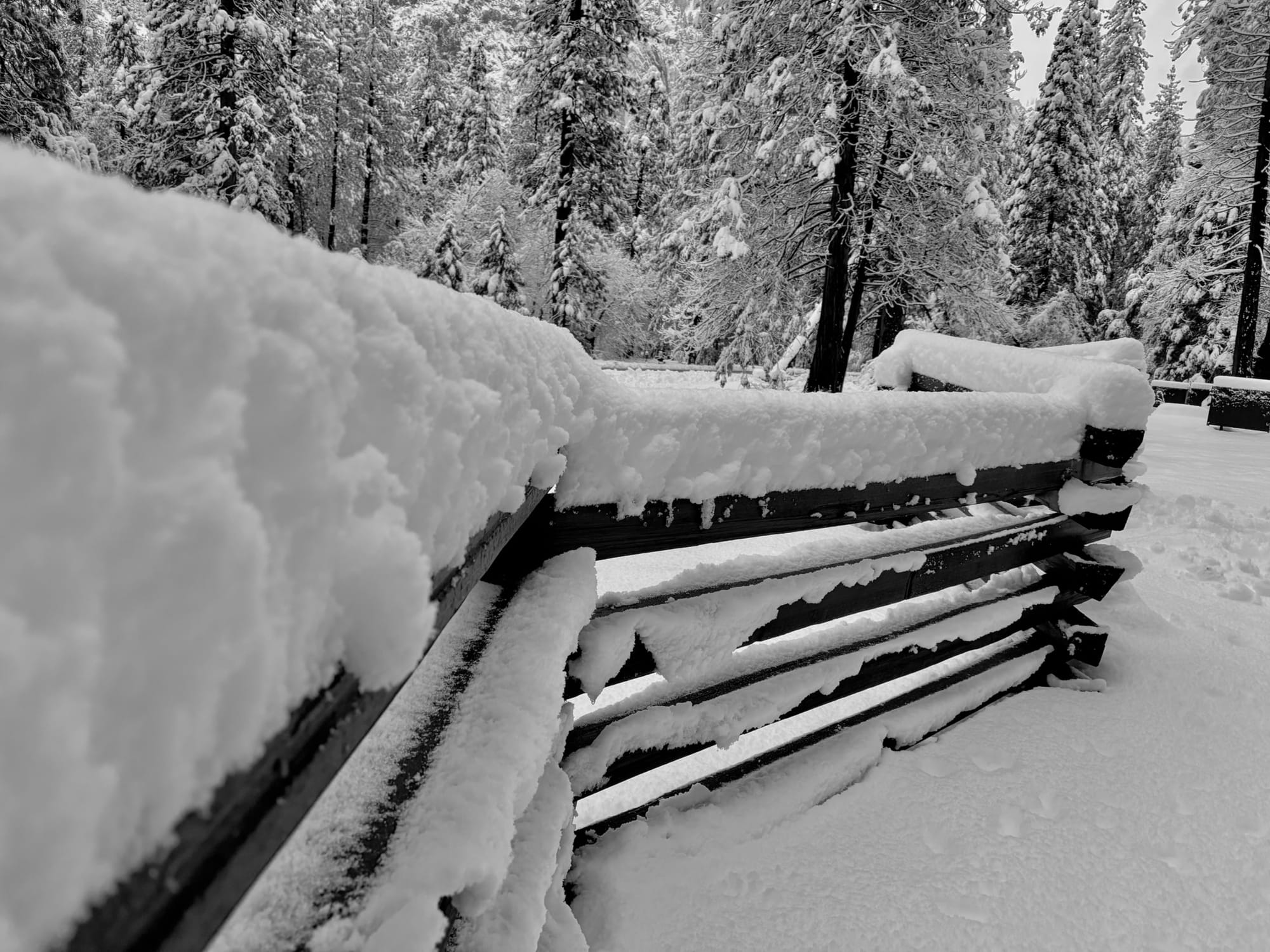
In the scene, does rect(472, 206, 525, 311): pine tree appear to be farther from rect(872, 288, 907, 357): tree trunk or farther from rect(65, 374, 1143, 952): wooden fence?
rect(65, 374, 1143, 952): wooden fence

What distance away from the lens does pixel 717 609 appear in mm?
1942

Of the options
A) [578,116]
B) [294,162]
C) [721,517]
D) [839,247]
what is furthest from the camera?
[294,162]

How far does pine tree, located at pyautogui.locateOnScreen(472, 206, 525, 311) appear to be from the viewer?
66.7 feet

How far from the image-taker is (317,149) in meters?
26.0

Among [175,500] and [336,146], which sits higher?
[336,146]

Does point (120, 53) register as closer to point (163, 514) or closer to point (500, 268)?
point (500, 268)

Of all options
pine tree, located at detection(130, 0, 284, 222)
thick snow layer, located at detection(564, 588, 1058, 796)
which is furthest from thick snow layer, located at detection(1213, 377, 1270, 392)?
pine tree, located at detection(130, 0, 284, 222)

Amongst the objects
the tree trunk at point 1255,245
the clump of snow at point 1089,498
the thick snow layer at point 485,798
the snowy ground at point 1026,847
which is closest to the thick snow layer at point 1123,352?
the clump of snow at point 1089,498

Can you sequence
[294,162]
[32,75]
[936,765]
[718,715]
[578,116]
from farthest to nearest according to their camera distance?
[294,162], [578,116], [32,75], [936,765], [718,715]

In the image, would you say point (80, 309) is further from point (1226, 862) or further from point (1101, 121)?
point (1101, 121)

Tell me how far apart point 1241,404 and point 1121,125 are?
74.9 ft

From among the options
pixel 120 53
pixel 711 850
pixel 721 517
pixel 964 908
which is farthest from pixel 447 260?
pixel 964 908

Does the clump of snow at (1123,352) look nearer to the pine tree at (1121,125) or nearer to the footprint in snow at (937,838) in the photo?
the footprint in snow at (937,838)

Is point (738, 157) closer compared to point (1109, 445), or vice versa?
point (1109, 445)
